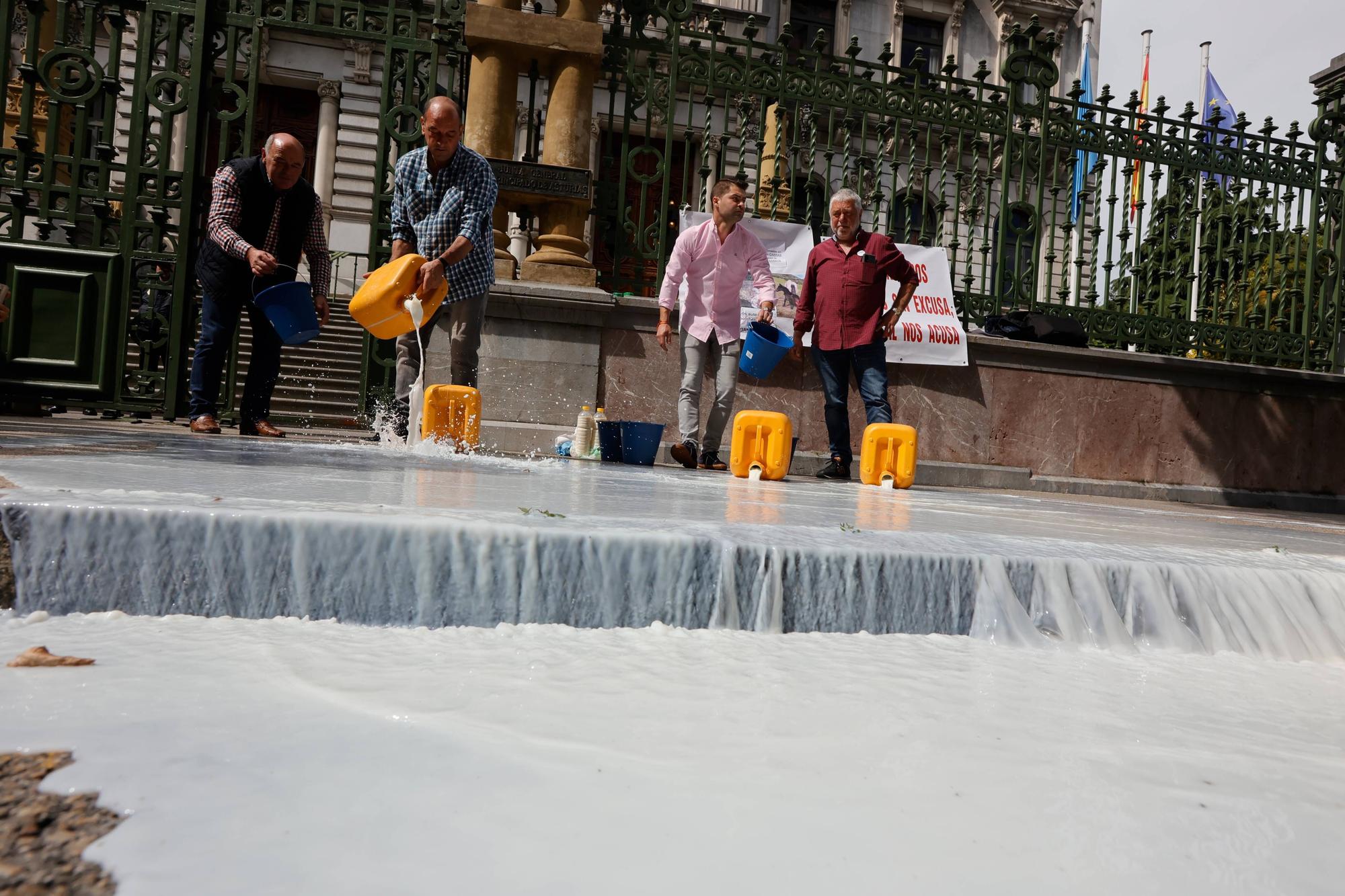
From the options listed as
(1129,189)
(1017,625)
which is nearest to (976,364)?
(1129,189)

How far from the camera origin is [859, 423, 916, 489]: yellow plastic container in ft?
21.5

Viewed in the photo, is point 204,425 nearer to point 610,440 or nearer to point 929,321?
point 610,440

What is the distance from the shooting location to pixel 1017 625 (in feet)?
7.82

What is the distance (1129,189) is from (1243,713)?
8.73m

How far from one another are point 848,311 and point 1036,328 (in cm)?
257

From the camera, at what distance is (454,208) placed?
6.04 metres

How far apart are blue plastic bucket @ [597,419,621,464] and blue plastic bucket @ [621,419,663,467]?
10 cm

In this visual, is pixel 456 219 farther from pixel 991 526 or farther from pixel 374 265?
pixel 991 526

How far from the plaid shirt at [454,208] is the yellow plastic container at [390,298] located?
0.28 m

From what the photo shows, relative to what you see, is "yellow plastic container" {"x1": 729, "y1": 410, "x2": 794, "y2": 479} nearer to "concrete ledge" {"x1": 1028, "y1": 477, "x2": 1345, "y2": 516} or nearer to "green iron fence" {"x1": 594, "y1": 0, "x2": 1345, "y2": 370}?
"green iron fence" {"x1": 594, "y1": 0, "x2": 1345, "y2": 370}

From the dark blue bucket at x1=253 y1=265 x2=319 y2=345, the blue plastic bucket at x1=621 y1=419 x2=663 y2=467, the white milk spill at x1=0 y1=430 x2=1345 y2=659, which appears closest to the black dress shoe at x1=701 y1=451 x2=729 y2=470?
the blue plastic bucket at x1=621 y1=419 x2=663 y2=467

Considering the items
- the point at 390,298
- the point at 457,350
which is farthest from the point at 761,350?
the point at 390,298

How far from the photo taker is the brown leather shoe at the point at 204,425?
5984mm

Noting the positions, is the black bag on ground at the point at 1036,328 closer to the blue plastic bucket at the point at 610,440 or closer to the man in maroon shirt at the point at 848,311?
the man in maroon shirt at the point at 848,311
